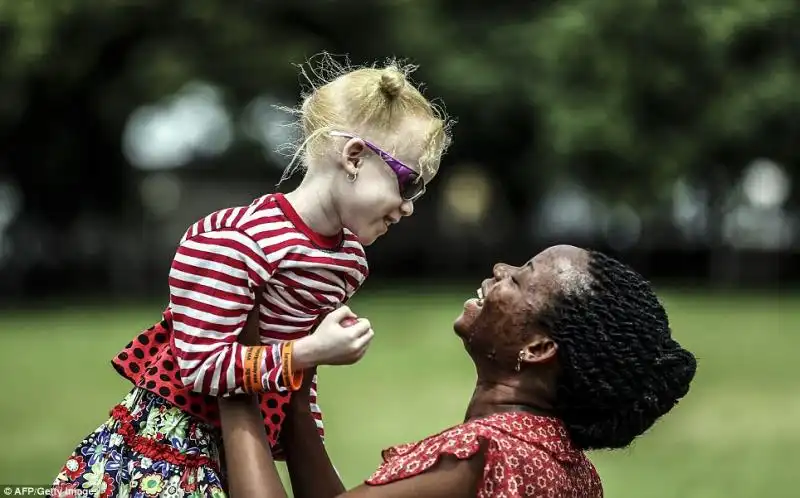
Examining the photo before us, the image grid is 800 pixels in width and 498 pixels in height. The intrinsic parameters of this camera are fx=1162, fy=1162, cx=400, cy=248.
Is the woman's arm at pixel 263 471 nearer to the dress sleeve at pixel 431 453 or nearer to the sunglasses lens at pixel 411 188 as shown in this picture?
the dress sleeve at pixel 431 453

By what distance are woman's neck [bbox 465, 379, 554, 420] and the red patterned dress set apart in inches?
1.5

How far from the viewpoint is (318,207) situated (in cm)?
318

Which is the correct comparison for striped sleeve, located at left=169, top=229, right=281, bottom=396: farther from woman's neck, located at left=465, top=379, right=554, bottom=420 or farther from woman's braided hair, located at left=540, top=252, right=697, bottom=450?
woman's braided hair, located at left=540, top=252, right=697, bottom=450

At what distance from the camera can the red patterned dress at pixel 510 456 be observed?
3051mm

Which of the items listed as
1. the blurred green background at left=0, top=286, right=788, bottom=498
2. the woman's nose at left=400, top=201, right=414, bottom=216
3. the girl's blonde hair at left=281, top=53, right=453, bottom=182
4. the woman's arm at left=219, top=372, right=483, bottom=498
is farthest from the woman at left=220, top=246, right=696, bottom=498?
the blurred green background at left=0, top=286, right=788, bottom=498

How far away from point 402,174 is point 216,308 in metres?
0.63

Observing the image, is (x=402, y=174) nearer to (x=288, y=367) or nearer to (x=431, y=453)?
(x=288, y=367)

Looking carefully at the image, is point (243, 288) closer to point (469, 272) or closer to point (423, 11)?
point (423, 11)

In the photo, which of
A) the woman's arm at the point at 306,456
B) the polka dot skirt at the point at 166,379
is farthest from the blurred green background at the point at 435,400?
the polka dot skirt at the point at 166,379

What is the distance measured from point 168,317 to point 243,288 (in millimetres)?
320

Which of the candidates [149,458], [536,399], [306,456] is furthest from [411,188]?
[149,458]

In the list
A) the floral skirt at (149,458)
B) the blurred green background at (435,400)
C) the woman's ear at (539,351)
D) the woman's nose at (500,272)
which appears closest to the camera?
the floral skirt at (149,458)

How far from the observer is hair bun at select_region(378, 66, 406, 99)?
316cm

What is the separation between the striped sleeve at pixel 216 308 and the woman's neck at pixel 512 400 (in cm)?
67
